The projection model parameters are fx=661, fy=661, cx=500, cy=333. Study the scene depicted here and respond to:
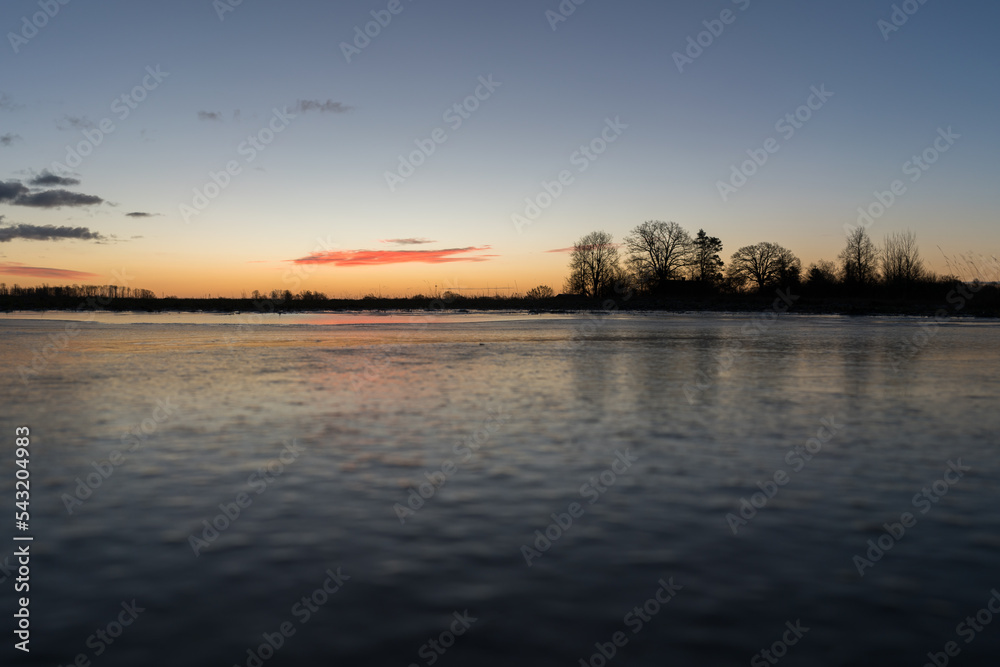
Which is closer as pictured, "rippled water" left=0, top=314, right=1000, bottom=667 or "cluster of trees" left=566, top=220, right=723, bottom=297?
"rippled water" left=0, top=314, right=1000, bottom=667

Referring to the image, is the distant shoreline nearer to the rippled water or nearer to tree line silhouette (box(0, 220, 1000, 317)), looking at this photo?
tree line silhouette (box(0, 220, 1000, 317))

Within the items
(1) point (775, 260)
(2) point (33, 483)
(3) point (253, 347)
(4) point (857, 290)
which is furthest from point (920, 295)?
(2) point (33, 483)

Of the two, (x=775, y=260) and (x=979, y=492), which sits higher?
(x=775, y=260)

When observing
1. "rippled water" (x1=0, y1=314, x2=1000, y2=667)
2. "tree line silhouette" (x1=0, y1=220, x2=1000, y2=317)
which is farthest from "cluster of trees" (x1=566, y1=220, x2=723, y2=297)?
"rippled water" (x1=0, y1=314, x2=1000, y2=667)

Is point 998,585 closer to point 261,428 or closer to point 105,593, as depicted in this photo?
point 105,593

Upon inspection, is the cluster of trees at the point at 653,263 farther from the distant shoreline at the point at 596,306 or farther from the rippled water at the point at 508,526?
the rippled water at the point at 508,526

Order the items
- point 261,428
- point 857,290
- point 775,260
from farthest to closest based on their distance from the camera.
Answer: point 775,260 < point 857,290 < point 261,428

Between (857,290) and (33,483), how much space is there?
371ft

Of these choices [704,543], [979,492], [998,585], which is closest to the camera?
[998,585]

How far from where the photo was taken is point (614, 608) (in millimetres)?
4797

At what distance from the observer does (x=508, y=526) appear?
A: 6.51m

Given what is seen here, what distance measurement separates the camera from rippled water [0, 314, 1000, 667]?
444cm

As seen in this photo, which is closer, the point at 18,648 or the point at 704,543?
the point at 18,648

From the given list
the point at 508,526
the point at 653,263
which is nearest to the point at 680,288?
the point at 653,263
